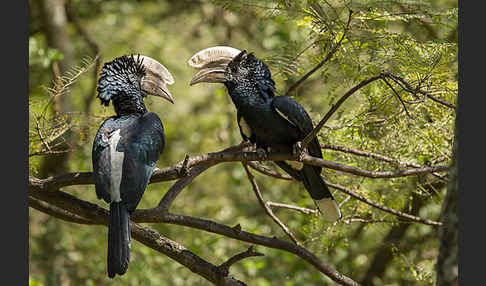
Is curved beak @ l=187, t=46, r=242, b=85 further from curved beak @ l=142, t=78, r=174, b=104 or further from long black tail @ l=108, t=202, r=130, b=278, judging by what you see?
long black tail @ l=108, t=202, r=130, b=278

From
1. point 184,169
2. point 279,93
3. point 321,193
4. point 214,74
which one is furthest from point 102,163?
point 279,93

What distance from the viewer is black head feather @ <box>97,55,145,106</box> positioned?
4.17 metres

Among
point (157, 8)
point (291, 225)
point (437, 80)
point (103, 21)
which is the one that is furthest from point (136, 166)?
point (157, 8)

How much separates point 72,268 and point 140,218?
3.68 meters

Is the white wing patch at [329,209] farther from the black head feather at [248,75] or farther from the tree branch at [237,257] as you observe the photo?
the tree branch at [237,257]

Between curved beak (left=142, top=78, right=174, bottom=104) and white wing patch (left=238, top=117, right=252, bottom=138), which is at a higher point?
curved beak (left=142, top=78, right=174, bottom=104)

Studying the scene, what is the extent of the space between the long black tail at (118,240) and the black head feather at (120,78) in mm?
1081

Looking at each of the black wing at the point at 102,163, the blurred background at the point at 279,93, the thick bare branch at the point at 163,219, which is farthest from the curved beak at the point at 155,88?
the thick bare branch at the point at 163,219

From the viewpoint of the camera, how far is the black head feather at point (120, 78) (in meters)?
4.17

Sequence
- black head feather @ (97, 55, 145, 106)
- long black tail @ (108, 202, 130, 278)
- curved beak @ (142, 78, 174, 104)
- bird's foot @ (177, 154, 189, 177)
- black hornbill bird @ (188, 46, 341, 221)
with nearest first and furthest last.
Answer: bird's foot @ (177, 154, 189, 177) < long black tail @ (108, 202, 130, 278) < black hornbill bird @ (188, 46, 341, 221) < black head feather @ (97, 55, 145, 106) < curved beak @ (142, 78, 174, 104)

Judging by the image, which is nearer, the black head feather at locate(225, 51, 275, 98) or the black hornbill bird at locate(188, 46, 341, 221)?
the black hornbill bird at locate(188, 46, 341, 221)

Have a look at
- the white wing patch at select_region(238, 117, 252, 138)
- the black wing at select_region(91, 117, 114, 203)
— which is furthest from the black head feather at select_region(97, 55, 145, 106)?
the white wing patch at select_region(238, 117, 252, 138)

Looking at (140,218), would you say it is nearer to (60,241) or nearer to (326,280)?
(326,280)

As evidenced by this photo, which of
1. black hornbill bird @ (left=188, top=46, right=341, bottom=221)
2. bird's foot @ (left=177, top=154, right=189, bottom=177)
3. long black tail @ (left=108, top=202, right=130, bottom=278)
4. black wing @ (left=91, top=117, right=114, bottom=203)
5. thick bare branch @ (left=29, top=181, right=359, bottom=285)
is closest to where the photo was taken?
bird's foot @ (left=177, top=154, right=189, bottom=177)
